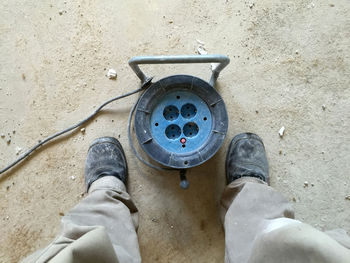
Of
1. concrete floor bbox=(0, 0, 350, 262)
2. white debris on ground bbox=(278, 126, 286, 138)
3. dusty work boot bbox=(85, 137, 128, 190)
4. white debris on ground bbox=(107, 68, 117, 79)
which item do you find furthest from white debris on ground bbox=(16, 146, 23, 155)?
white debris on ground bbox=(278, 126, 286, 138)

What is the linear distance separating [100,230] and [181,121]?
410 millimetres

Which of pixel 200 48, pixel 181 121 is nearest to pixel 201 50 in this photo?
pixel 200 48

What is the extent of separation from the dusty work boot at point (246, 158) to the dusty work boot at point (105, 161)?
0.37 m

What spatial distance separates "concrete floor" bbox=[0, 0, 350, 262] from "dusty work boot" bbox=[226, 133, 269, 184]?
40 mm

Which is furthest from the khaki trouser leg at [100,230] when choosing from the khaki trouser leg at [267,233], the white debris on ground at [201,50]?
the white debris on ground at [201,50]

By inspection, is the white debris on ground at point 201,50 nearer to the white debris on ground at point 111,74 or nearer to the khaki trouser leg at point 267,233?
the white debris on ground at point 111,74

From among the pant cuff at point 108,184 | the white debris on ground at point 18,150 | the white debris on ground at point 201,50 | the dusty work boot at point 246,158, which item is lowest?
the dusty work boot at point 246,158

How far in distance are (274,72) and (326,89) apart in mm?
199

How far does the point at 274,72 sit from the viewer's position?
1.05 m

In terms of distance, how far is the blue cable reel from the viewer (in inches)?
33.6

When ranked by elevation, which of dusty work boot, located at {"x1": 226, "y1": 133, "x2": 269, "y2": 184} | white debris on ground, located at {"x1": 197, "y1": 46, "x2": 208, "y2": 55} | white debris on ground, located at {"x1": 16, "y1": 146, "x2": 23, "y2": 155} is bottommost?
dusty work boot, located at {"x1": 226, "y1": 133, "x2": 269, "y2": 184}

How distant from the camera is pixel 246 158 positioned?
38.7 inches

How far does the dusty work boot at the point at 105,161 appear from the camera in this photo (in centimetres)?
98

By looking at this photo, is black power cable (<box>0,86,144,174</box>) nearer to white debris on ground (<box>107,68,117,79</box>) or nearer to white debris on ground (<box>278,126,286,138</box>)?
white debris on ground (<box>107,68,117,79</box>)
